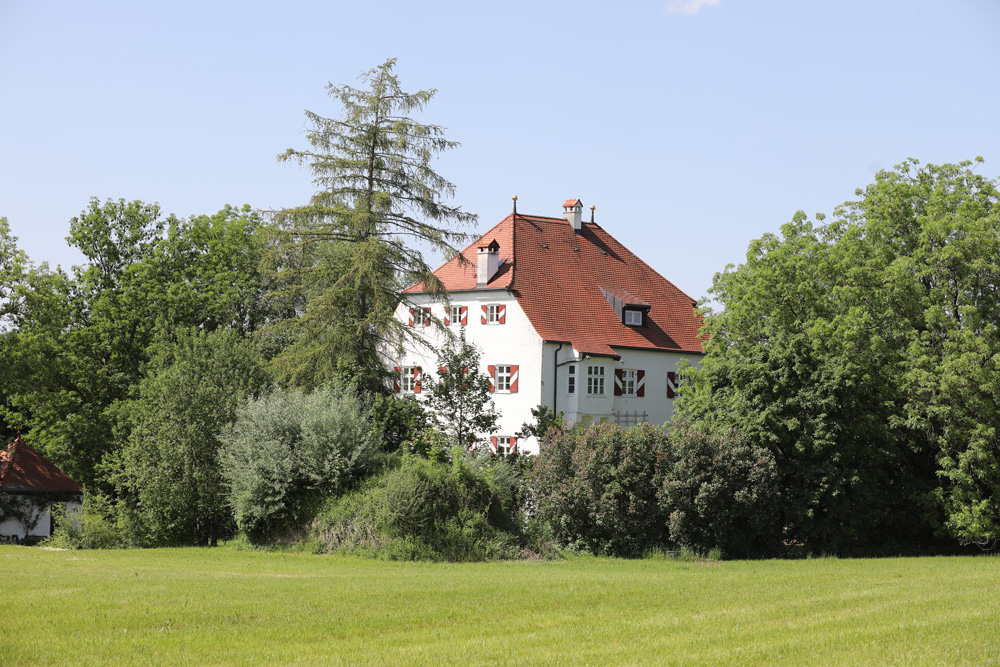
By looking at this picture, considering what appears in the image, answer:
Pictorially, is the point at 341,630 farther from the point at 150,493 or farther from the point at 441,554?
the point at 150,493

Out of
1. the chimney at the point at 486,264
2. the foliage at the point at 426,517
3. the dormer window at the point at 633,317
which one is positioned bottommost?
the foliage at the point at 426,517

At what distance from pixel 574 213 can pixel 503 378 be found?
1142 centimetres

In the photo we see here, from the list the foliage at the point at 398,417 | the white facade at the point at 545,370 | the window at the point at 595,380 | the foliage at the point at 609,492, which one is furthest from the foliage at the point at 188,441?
the window at the point at 595,380

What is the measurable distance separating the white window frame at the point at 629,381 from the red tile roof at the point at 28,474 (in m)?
22.6

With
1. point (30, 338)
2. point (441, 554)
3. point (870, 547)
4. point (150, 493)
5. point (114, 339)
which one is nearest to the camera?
point (441, 554)

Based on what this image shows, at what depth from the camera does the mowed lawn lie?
442 inches

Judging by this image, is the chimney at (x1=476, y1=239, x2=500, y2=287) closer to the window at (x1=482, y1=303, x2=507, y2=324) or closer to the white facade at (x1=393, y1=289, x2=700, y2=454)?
the white facade at (x1=393, y1=289, x2=700, y2=454)

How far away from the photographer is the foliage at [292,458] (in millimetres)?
27719

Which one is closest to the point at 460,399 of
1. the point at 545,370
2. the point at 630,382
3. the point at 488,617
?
the point at 545,370

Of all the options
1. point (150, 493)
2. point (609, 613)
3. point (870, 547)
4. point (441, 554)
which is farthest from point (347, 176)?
point (609, 613)

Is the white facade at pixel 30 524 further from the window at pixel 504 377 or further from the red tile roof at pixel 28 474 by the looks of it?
the window at pixel 504 377

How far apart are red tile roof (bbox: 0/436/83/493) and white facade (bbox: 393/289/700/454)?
1386cm

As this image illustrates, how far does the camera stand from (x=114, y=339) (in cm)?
4353

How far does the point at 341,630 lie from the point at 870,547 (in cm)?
2137
